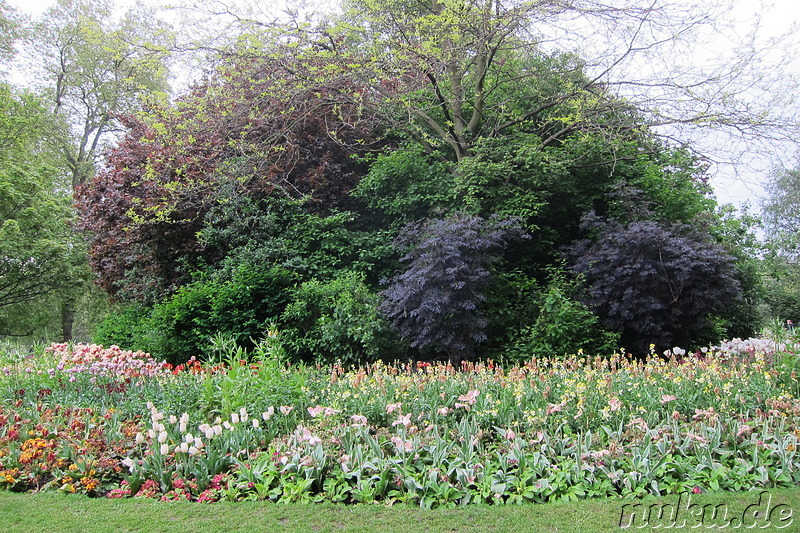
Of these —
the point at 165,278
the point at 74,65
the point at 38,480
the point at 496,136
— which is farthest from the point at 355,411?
the point at 74,65

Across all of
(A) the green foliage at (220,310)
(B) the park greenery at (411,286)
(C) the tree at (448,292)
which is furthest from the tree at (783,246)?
(A) the green foliage at (220,310)

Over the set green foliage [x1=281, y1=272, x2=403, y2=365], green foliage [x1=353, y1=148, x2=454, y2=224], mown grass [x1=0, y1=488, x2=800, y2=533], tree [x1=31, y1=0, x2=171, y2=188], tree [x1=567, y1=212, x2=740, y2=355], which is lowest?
mown grass [x1=0, y1=488, x2=800, y2=533]

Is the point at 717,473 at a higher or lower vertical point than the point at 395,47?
lower

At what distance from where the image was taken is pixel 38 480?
3791 mm

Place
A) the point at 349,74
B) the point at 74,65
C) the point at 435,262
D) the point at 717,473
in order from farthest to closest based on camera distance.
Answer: the point at 74,65 < the point at 349,74 < the point at 435,262 < the point at 717,473

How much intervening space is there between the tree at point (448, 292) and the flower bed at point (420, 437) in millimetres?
2101

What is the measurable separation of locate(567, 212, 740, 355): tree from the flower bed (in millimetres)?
2415

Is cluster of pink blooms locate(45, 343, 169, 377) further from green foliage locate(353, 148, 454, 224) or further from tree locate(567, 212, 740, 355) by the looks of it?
tree locate(567, 212, 740, 355)

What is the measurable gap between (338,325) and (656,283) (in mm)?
4564

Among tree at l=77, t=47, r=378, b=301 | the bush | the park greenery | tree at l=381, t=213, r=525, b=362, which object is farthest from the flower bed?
tree at l=77, t=47, r=378, b=301

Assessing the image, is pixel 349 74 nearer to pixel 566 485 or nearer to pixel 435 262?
pixel 435 262

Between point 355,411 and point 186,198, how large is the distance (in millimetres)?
7029

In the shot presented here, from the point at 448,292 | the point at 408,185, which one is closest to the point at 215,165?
→ the point at 408,185

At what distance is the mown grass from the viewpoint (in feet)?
9.52
